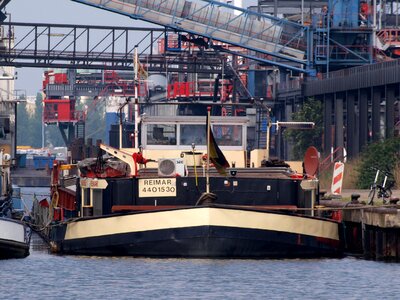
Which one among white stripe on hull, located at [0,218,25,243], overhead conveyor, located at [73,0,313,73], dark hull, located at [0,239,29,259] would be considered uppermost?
overhead conveyor, located at [73,0,313,73]

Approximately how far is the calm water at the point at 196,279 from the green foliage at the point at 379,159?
1056 inches

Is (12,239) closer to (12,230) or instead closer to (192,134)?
(12,230)

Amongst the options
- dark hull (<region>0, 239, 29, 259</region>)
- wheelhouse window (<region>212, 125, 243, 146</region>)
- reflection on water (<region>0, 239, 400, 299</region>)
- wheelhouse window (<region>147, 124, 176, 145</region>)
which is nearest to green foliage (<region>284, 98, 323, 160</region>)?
wheelhouse window (<region>212, 125, 243, 146</region>)

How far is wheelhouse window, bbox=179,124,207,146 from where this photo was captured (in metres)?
46.2

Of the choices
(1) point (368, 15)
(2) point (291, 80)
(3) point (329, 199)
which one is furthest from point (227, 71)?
(3) point (329, 199)

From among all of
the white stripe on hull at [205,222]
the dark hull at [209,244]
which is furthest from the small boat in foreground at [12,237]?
the dark hull at [209,244]

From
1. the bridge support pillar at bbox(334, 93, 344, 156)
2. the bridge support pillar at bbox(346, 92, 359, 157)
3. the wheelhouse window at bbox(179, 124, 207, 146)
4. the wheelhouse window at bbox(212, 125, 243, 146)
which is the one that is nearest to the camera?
the wheelhouse window at bbox(179, 124, 207, 146)

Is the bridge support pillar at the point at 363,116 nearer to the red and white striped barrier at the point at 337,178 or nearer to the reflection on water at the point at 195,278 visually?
the red and white striped barrier at the point at 337,178

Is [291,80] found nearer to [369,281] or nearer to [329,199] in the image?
[329,199]

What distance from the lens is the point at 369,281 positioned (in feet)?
121

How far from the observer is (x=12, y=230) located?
1656 inches

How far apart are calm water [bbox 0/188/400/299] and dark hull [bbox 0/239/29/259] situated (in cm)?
35

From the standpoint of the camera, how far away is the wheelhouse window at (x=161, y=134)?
4622 cm

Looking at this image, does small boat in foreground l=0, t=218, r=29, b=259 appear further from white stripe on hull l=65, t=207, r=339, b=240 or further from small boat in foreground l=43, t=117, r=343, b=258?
white stripe on hull l=65, t=207, r=339, b=240
